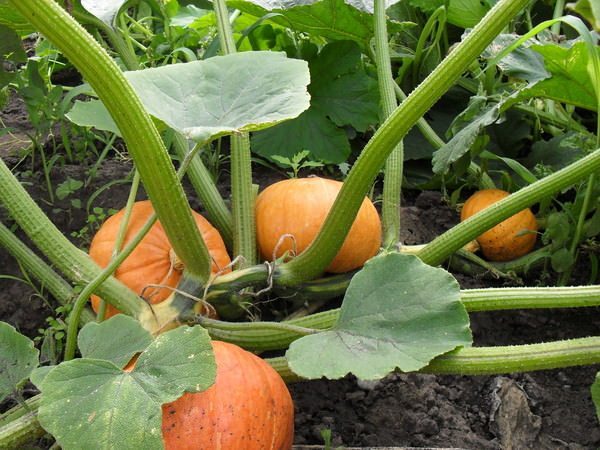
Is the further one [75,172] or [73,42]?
[75,172]

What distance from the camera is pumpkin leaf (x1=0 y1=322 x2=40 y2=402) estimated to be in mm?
1188

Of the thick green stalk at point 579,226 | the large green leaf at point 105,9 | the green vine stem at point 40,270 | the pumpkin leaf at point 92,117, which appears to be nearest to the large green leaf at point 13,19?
the large green leaf at point 105,9

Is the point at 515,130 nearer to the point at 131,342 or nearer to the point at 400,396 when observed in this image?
the point at 400,396

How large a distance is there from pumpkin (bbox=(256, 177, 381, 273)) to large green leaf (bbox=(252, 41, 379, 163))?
0.37 meters

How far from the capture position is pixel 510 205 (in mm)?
1544

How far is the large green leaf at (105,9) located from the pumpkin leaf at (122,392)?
38.0 inches

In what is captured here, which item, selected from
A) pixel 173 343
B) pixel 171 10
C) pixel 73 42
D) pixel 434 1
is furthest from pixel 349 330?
pixel 171 10

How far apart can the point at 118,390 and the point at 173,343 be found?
11 cm

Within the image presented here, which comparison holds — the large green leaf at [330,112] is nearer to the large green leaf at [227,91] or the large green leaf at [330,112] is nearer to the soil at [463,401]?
the soil at [463,401]

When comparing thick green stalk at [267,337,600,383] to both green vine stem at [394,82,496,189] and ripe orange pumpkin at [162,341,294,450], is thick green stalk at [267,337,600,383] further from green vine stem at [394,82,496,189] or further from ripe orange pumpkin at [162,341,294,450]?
green vine stem at [394,82,496,189]

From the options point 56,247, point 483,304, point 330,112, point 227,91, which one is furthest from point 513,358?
point 330,112

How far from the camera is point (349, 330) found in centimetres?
119

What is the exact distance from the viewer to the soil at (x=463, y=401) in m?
1.48

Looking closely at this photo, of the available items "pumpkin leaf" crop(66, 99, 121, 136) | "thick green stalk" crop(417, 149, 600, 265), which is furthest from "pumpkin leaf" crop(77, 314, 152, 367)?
"thick green stalk" crop(417, 149, 600, 265)
